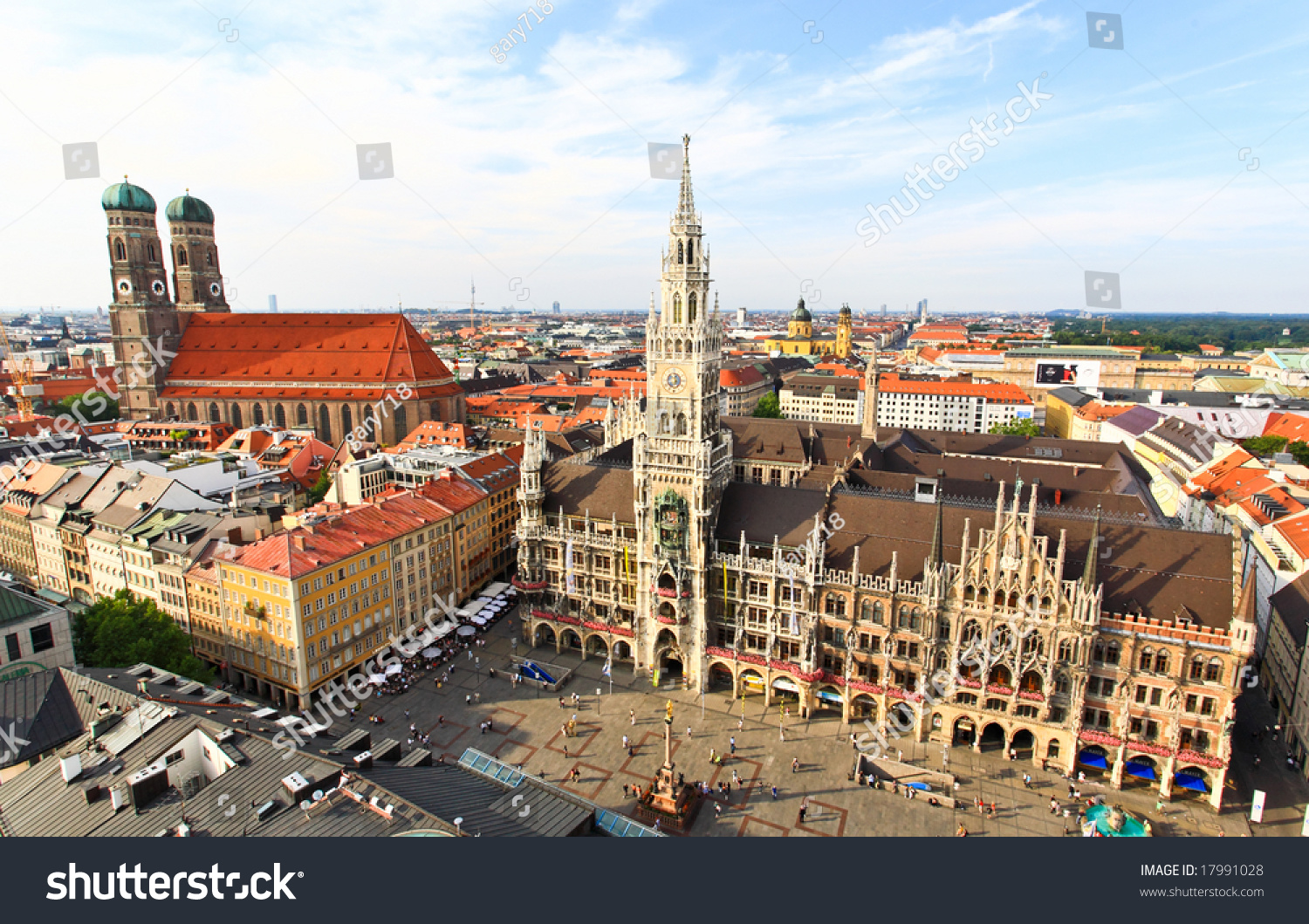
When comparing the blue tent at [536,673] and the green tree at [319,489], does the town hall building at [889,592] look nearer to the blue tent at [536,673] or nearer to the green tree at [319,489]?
the blue tent at [536,673]

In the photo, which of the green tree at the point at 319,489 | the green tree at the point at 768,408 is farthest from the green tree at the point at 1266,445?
the green tree at the point at 319,489

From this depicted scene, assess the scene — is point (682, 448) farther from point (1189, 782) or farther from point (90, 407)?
point (90, 407)

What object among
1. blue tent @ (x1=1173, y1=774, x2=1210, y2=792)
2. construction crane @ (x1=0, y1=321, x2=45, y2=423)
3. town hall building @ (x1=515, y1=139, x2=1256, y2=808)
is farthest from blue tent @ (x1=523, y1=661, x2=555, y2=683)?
construction crane @ (x1=0, y1=321, x2=45, y2=423)

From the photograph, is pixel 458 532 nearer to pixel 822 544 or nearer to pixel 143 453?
pixel 822 544

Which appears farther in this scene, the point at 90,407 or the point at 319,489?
the point at 90,407

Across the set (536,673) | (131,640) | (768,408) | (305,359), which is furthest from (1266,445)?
(305,359)

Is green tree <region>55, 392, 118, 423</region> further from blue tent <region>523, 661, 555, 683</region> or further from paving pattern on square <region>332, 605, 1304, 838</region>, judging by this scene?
paving pattern on square <region>332, 605, 1304, 838</region>
